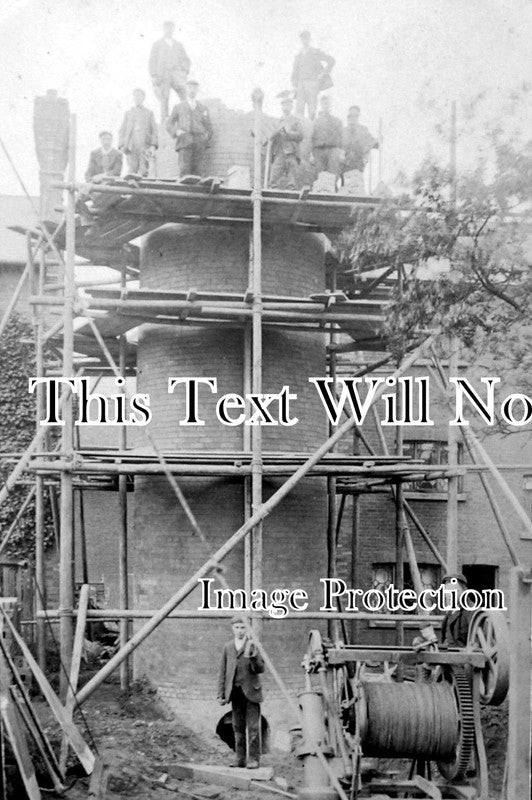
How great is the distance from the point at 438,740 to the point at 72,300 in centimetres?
719

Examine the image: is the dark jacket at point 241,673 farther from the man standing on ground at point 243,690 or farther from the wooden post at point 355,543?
the wooden post at point 355,543

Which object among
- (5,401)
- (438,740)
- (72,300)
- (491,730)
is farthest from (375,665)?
(5,401)

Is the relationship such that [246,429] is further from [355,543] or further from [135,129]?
[355,543]

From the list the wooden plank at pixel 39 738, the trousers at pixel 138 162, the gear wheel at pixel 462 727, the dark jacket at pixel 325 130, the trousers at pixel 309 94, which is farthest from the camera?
the trousers at pixel 309 94

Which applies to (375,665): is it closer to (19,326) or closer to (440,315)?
(440,315)

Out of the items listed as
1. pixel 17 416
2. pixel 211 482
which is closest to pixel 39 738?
pixel 211 482

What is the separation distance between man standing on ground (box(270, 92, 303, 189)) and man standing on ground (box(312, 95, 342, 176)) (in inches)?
26.1

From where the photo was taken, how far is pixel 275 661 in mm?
13609

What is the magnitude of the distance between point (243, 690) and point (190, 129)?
7.67 meters

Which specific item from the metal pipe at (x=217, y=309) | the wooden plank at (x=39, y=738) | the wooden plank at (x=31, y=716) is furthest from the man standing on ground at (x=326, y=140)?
the wooden plank at (x=39, y=738)

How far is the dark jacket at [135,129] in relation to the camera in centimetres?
1411

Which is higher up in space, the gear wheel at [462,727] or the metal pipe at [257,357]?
the metal pipe at [257,357]

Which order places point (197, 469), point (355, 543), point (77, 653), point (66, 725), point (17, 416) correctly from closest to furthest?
1. point (66, 725)
2. point (77, 653)
3. point (197, 469)
4. point (355, 543)
5. point (17, 416)

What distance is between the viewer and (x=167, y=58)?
14484mm
